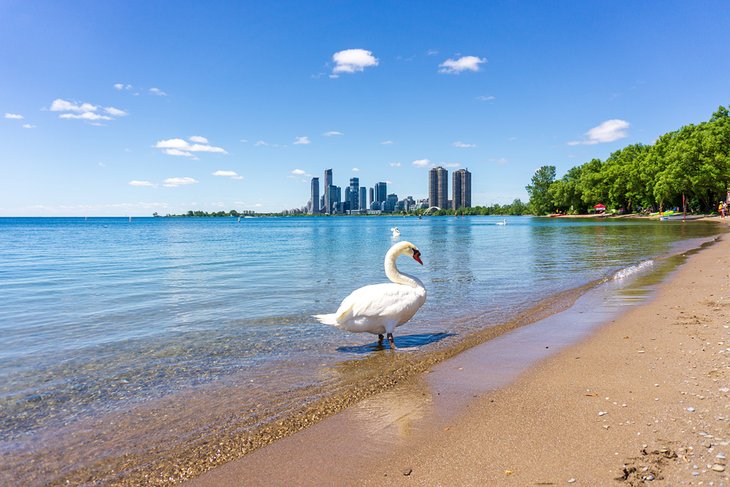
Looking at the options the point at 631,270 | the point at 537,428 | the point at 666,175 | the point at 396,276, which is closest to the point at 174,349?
the point at 396,276

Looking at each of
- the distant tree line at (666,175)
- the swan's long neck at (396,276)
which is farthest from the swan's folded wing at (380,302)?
the distant tree line at (666,175)

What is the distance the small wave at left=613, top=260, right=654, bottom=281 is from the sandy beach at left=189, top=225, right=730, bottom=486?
10.3 m

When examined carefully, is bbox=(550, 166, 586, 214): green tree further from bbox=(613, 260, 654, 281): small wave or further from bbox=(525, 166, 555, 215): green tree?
bbox=(613, 260, 654, 281): small wave

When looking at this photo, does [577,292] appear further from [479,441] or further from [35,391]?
[35,391]

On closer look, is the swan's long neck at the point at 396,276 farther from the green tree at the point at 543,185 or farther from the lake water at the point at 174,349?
the green tree at the point at 543,185

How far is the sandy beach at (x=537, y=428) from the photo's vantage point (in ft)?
12.8

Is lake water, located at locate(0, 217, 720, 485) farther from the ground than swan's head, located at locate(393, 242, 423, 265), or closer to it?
closer to it

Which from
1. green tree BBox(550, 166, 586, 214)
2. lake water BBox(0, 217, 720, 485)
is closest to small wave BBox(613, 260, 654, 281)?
lake water BBox(0, 217, 720, 485)

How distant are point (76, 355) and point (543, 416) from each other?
8.01 m

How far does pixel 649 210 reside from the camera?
396 feet

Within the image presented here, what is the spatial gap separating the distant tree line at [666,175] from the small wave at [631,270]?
2582 inches

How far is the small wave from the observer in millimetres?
17134

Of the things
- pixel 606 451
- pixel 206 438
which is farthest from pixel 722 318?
pixel 206 438

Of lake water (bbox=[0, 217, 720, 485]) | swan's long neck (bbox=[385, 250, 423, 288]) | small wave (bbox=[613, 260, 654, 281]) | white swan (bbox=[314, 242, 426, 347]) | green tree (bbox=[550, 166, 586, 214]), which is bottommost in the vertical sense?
lake water (bbox=[0, 217, 720, 485])
